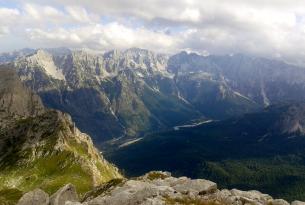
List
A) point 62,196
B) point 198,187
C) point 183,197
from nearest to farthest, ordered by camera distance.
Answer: point 183,197 → point 198,187 → point 62,196

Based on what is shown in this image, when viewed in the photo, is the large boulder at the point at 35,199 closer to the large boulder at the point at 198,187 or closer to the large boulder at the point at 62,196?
the large boulder at the point at 62,196

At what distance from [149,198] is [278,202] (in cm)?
3003

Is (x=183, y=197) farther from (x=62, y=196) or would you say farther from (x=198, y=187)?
(x=62, y=196)

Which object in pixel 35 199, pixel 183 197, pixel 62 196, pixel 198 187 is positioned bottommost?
pixel 35 199

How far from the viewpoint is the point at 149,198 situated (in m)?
85.0

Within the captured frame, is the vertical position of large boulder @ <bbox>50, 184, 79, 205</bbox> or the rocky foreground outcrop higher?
the rocky foreground outcrop

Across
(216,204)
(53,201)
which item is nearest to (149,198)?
(216,204)

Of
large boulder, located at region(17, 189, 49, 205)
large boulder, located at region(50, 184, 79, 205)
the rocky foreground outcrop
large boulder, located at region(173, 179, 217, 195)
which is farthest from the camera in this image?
large boulder, located at region(50, 184, 79, 205)

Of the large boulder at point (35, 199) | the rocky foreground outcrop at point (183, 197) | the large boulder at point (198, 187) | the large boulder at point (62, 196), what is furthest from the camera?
the large boulder at point (62, 196)

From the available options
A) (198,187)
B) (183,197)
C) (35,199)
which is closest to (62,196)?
(35,199)

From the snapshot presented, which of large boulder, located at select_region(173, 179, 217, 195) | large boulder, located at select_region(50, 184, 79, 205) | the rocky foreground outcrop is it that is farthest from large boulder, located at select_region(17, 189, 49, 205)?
large boulder, located at select_region(173, 179, 217, 195)

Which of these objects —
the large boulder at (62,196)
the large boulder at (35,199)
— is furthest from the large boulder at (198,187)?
the large boulder at (35,199)

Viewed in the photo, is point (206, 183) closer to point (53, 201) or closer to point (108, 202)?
point (108, 202)

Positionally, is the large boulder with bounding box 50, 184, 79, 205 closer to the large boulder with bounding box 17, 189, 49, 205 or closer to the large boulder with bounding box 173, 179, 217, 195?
the large boulder with bounding box 17, 189, 49, 205
